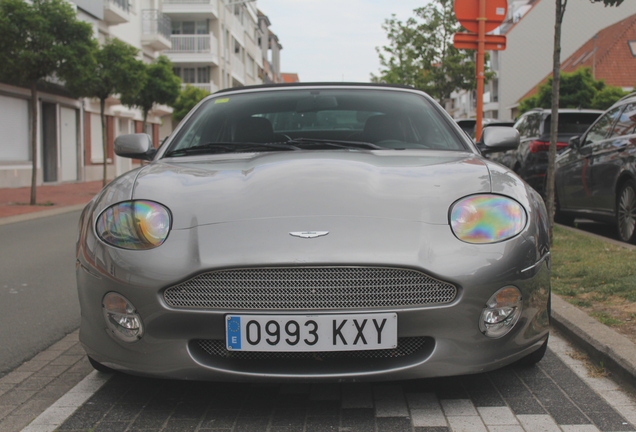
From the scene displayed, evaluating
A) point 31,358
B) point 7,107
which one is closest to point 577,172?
point 31,358

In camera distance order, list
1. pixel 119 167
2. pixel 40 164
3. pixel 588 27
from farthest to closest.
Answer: pixel 588 27
pixel 119 167
pixel 40 164

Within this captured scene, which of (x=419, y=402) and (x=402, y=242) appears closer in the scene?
(x=402, y=242)

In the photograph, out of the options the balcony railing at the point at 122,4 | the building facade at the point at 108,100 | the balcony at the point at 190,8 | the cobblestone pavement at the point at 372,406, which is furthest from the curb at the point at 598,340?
the balcony at the point at 190,8

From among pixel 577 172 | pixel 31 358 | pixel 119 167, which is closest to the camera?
pixel 31 358

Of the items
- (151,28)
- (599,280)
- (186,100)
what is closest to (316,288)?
(599,280)

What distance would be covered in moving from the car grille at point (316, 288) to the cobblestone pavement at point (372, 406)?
0.44 m

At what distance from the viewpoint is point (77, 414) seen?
260cm

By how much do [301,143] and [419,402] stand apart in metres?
1.52

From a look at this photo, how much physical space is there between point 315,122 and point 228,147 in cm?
66

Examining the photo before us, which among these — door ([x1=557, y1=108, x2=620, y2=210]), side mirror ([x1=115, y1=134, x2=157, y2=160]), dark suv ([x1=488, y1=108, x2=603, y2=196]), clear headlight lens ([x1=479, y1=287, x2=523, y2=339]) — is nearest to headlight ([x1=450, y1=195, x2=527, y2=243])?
clear headlight lens ([x1=479, y1=287, x2=523, y2=339])

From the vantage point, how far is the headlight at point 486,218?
255 centimetres

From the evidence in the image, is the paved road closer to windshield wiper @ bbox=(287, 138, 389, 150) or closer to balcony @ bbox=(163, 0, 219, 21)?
windshield wiper @ bbox=(287, 138, 389, 150)

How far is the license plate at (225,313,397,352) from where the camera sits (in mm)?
2371

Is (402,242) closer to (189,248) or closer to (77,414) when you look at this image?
(189,248)
